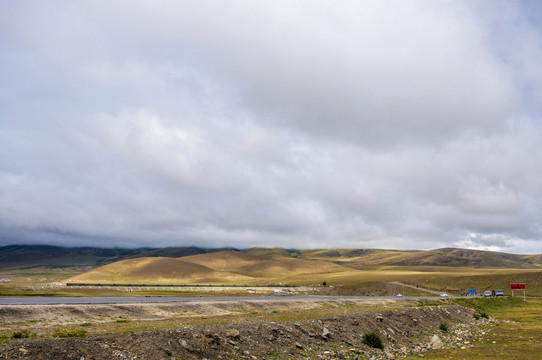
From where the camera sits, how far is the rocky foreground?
25.7 metres

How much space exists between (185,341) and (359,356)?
1645cm

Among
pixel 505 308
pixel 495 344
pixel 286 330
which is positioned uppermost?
pixel 286 330

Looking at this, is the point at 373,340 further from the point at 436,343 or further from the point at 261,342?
the point at 261,342

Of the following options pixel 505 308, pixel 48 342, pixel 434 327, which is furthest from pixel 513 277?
pixel 48 342

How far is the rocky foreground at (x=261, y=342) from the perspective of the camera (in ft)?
84.4

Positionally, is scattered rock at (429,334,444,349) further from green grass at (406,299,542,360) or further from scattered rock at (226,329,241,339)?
scattered rock at (226,329,241,339)

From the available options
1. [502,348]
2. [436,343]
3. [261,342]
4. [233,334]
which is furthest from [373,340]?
[233,334]

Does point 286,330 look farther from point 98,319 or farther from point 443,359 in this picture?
point 98,319

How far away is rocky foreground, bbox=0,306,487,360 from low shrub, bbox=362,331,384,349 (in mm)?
624

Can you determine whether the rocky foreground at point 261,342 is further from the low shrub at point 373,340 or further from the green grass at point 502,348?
the green grass at point 502,348

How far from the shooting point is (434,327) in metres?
57.6

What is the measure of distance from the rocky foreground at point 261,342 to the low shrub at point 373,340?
624 mm

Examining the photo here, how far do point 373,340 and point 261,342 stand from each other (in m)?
14.0

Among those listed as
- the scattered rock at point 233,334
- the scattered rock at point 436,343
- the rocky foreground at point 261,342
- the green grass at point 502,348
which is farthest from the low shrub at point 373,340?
the scattered rock at point 233,334
